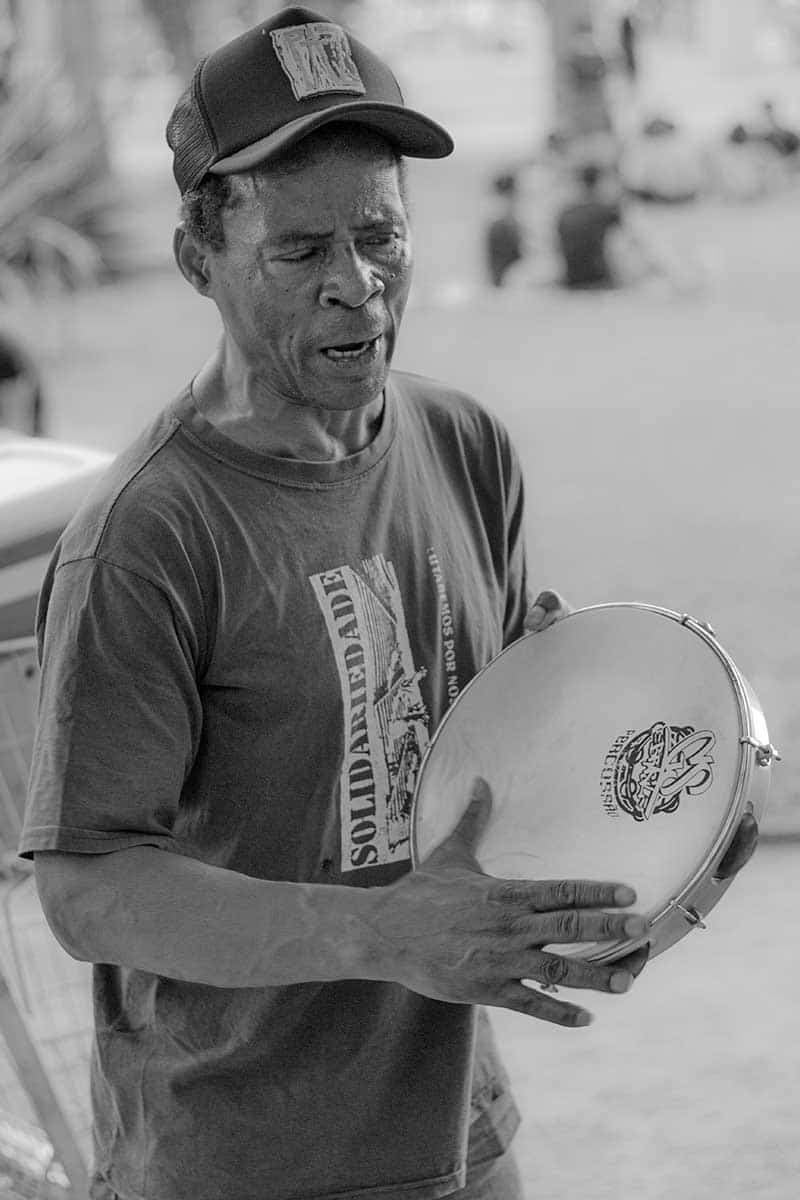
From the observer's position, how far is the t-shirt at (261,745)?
141 cm

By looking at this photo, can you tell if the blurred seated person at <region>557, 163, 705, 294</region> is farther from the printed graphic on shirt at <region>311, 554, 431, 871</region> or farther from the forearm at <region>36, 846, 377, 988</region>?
the forearm at <region>36, 846, 377, 988</region>

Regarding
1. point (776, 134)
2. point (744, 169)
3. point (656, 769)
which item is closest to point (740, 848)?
point (656, 769)

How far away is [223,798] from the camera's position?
1.52 meters

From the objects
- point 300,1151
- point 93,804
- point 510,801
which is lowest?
point 300,1151

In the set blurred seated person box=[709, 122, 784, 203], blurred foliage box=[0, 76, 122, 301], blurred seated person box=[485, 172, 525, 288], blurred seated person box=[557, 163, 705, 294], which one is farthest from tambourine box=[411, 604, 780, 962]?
blurred seated person box=[709, 122, 784, 203]

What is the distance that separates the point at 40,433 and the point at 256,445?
15.6 feet

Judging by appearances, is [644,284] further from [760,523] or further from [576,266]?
[760,523]

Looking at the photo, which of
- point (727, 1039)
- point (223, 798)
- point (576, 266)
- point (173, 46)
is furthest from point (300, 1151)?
point (173, 46)

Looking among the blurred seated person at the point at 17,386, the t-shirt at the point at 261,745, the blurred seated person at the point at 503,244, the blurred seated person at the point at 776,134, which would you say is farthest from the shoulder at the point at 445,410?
the blurred seated person at the point at 776,134

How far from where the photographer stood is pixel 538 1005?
4.25 ft

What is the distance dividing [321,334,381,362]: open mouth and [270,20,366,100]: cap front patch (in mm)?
197

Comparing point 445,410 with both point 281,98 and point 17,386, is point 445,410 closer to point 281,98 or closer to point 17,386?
point 281,98

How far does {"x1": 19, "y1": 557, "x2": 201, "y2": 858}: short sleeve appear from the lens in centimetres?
139

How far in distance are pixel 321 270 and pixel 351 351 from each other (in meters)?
0.07
